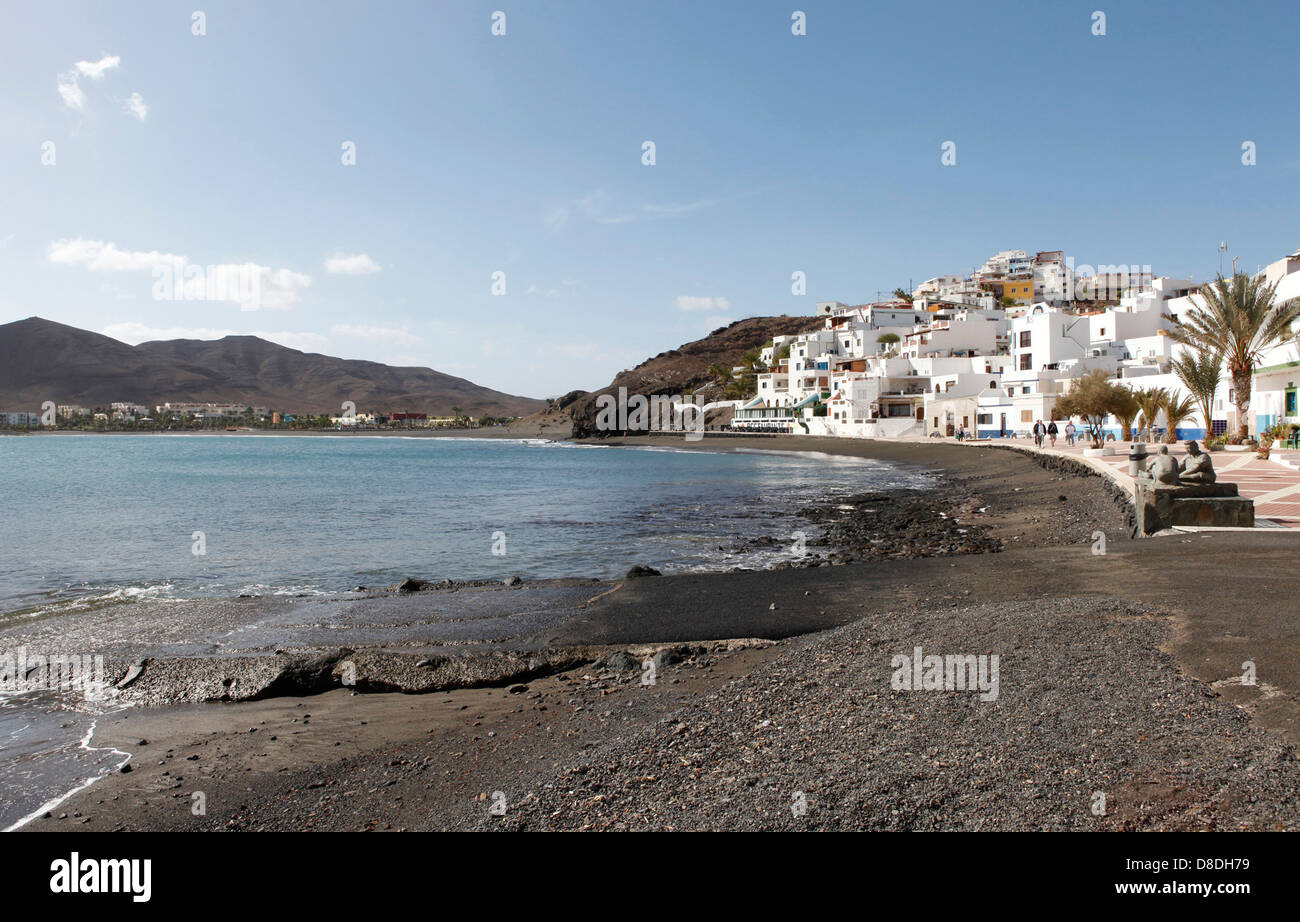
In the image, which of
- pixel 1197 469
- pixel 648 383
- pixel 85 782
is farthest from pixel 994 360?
pixel 648 383

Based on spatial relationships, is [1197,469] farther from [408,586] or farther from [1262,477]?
[408,586]

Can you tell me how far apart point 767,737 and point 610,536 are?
16.5 m

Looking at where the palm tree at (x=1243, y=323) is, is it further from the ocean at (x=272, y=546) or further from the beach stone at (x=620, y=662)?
the beach stone at (x=620, y=662)

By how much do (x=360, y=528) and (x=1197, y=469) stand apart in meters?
21.5

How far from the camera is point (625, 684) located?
8.10m

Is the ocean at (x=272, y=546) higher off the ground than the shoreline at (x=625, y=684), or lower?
lower

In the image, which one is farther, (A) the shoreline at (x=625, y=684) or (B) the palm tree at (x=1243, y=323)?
(B) the palm tree at (x=1243, y=323)

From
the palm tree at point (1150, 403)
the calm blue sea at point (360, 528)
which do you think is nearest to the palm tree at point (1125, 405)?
the palm tree at point (1150, 403)

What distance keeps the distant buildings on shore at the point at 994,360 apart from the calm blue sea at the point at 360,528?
55.8ft

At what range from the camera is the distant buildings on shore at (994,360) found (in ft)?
145
